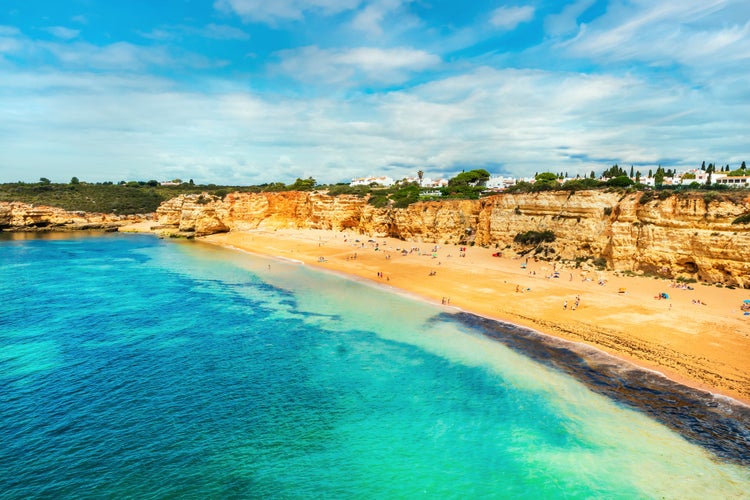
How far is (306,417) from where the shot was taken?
12805 mm

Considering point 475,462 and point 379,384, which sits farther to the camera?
point 379,384

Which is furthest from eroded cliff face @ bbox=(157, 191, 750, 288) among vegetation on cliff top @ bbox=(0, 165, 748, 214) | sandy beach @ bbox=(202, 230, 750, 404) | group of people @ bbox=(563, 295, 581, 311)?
group of people @ bbox=(563, 295, 581, 311)

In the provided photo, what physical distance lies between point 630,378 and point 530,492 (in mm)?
8289

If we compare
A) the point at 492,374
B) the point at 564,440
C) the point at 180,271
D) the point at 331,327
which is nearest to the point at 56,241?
the point at 180,271

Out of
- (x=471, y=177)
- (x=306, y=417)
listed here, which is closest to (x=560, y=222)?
(x=306, y=417)

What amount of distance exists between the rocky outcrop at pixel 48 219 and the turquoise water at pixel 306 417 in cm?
5282

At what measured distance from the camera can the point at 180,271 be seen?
36.4 m

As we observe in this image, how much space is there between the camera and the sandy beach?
54.5 ft

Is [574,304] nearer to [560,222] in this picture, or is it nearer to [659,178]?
[560,222]

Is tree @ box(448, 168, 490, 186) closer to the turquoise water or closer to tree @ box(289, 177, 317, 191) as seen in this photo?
tree @ box(289, 177, 317, 191)

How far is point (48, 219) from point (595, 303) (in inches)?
3101

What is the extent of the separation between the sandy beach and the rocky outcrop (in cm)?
4888

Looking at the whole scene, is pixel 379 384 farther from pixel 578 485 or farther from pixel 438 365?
pixel 578 485

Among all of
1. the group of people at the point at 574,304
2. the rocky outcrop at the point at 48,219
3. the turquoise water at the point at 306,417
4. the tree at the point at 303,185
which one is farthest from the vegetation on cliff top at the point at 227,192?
the turquoise water at the point at 306,417
